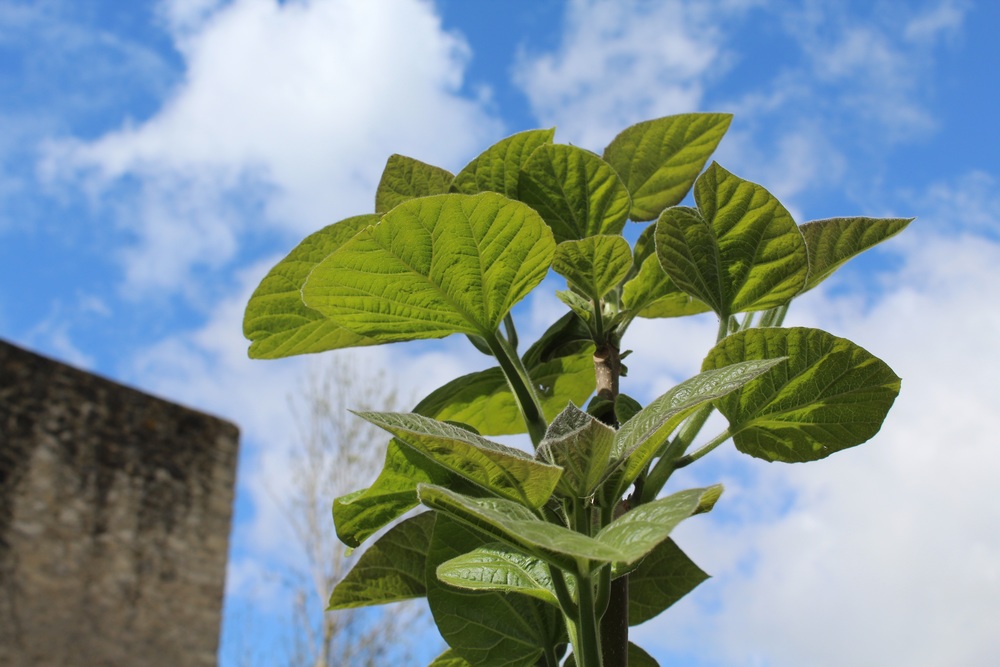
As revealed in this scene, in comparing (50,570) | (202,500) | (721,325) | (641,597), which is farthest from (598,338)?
(202,500)

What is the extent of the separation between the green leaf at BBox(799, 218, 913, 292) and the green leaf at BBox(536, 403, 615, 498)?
22cm

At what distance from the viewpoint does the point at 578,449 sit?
1.34 feet

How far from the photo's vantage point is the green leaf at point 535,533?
0.34 metres

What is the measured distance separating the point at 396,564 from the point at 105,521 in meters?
5.15

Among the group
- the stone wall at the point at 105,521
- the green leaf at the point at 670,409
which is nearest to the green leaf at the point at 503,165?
the green leaf at the point at 670,409

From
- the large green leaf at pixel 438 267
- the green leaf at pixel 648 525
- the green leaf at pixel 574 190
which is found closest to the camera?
the green leaf at pixel 648 525

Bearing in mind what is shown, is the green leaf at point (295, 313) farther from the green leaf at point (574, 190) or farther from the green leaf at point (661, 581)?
the green leaf at point (661, 581)

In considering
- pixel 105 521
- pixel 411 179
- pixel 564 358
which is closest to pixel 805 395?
pixel 564 358

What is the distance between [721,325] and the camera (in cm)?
56

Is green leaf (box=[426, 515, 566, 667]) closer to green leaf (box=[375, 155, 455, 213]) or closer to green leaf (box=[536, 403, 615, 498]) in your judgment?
green leaf (box=[536, 403, 615, 498])

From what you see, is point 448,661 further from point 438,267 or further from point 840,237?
point 840,237

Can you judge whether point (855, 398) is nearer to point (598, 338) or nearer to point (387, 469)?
point (598, 338)

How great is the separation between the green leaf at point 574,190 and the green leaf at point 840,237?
0.12 meters

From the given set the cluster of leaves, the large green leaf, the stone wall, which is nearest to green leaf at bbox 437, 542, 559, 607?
the cluster of leaves
